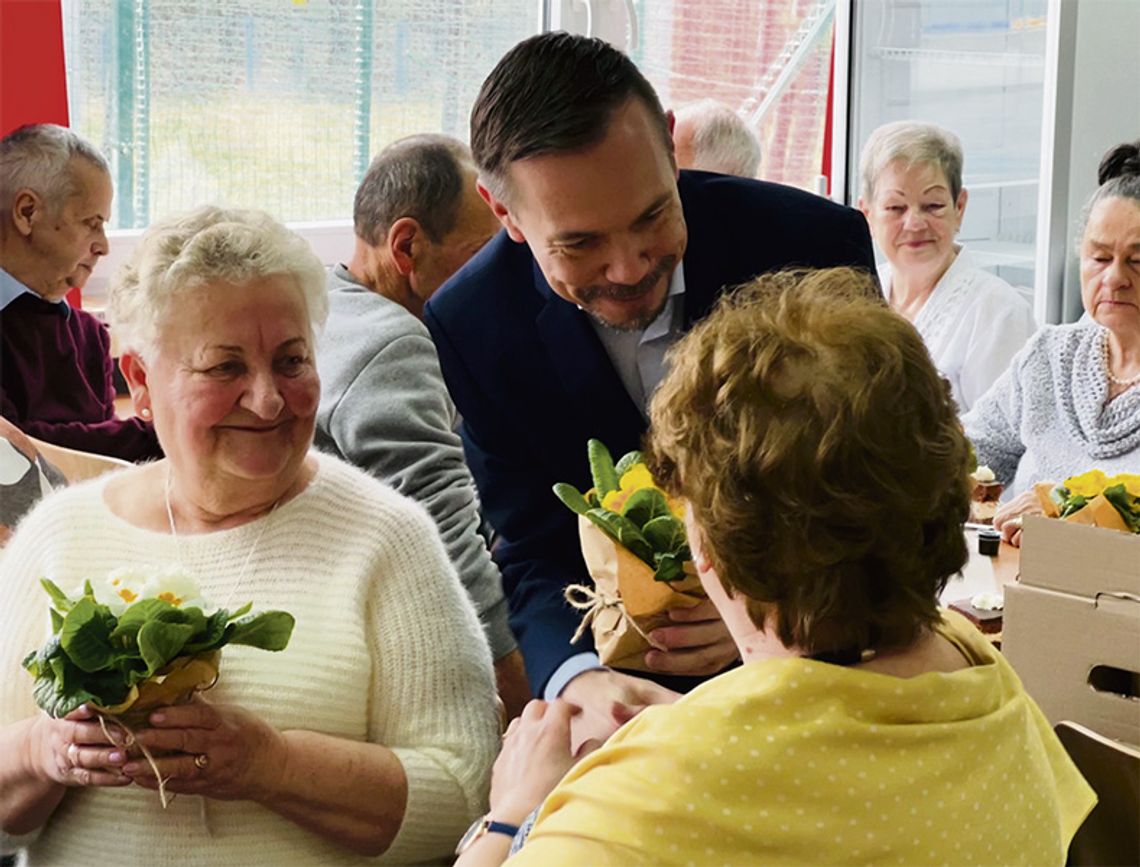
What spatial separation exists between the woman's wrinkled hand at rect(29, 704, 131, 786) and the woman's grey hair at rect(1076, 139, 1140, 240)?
285 cm

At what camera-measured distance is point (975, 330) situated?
4516 millimetres

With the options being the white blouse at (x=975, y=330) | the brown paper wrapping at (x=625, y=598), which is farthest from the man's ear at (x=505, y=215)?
the white blouse at (x=975, y=330)

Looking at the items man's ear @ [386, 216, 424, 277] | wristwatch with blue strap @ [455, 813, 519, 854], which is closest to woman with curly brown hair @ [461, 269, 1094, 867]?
wristwatch with blue strap @ [455, 813, 519, 854]

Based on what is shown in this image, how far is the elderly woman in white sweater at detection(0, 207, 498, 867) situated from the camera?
72.2 inches

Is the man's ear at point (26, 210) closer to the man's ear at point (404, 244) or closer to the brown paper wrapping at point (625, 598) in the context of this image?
the man's ear at point (404, 244)

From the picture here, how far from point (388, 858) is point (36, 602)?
1.96 feet

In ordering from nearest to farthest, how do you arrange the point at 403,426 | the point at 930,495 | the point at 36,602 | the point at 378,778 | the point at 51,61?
the point at 930,495
the point at 378,778
the point at 36,602
the point at 403,426
the point at 51,61

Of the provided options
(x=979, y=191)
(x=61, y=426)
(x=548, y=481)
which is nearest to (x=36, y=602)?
(x=548, y=481)

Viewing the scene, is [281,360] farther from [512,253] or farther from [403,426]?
[403,426]

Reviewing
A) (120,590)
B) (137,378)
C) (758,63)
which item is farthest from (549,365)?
(758,63)

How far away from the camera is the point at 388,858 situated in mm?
1896

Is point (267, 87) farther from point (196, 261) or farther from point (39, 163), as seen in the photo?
point (196, 261)

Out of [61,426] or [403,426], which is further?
[61,426]

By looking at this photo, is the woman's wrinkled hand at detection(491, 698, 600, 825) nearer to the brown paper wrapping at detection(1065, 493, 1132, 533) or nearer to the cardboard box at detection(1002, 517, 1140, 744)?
the cardboard box at detection(1002, 517, 1140, 744)
